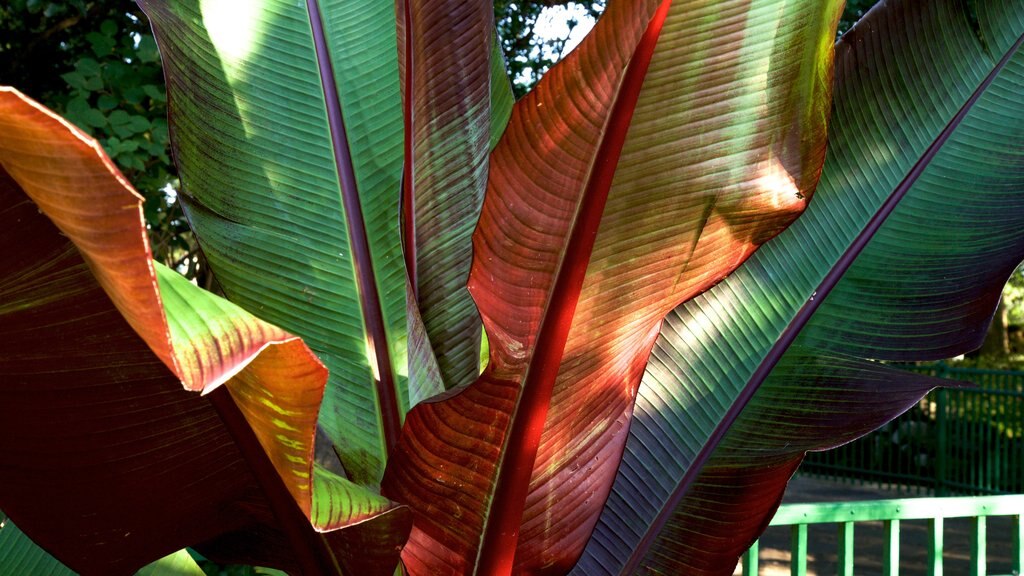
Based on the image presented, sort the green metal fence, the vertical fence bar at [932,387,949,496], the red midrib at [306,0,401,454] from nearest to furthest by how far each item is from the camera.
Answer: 1. the red midrib at [306,0,401,454]
2. the green metal fence
3. the vertical fence bar at [932,387,949,496]

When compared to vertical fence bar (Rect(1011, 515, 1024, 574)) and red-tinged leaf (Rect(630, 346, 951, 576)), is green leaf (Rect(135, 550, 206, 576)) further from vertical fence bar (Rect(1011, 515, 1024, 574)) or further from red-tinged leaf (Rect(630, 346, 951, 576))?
vertical fence bar (Rect(1011, 515, 1024, 574))

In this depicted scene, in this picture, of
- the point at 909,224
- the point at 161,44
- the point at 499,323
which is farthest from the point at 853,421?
the point at 161,44

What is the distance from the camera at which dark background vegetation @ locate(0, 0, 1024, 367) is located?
2.95m

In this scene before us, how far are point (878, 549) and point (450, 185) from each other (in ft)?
22.5

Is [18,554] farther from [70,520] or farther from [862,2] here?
[862,2]

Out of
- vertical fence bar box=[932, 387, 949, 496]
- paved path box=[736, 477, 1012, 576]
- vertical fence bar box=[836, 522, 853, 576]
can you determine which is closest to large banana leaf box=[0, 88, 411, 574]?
vertical fence bar box=[836, 522, 853, 576]

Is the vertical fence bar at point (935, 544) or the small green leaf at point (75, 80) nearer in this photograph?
the vertical fence bar at point (935, 544)

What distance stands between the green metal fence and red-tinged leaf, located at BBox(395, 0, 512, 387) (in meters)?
7.82

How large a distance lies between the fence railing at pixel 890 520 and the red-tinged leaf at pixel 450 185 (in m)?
1.21

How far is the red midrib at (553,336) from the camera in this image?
3.02ft

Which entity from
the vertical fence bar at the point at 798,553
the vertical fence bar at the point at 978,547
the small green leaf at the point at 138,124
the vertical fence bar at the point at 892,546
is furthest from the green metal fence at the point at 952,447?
the small green leaf at the point at 138,124

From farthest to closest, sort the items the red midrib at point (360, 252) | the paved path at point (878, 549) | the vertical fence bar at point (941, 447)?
the vertical fence bar at point (941, 447)
the paved path at point (878, 549)
the red midrib at point (360, 252)

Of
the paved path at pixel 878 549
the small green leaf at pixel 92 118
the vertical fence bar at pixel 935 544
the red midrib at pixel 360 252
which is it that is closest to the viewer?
the red midrib at pixel 360 252

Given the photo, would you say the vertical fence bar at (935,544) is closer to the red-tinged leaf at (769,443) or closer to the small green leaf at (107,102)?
the red-tinged leaf at (769,443)
